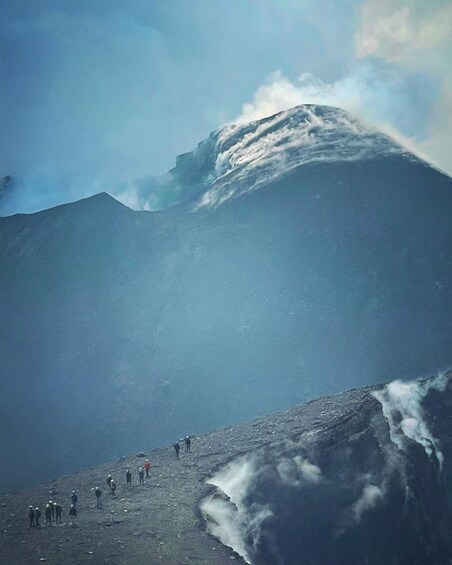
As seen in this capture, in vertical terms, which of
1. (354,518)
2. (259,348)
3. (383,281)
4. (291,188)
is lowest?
(354,518)

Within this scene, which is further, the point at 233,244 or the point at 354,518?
the point at 233,244

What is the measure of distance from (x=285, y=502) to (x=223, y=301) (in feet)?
190

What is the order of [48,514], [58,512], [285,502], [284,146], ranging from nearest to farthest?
[48,514] < [58,512] < [285,502] < [284,146]

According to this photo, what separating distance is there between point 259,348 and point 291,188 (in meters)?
34.9

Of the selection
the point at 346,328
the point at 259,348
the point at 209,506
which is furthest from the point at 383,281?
the point at 209,506

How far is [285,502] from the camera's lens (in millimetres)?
51438

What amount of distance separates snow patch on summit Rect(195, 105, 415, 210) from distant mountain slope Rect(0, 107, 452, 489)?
766mm

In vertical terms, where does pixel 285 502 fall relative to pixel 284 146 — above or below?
below

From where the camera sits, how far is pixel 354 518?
53.6 meters

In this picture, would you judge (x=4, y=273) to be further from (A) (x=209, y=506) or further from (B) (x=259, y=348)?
(A) (x=209, y=506)

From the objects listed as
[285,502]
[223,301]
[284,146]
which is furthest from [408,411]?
[284,146]

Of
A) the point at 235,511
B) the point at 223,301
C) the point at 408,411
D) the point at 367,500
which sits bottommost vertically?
the point at 235,511

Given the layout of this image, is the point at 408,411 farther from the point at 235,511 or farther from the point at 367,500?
the point at 235,511

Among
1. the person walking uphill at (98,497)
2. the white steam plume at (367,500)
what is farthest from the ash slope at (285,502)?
the person walking uphill at (98,497)
